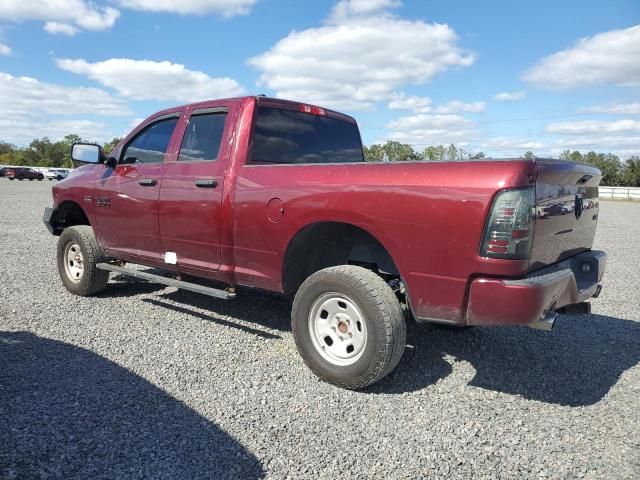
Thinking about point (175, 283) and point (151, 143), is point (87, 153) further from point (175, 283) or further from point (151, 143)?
point (175, 283)

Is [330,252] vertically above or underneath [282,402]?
above

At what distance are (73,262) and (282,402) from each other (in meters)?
3.85

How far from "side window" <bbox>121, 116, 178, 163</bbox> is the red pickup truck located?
0.05 feet

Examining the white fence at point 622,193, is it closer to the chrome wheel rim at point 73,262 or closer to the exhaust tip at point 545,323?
the exhaust tip at point 545,323

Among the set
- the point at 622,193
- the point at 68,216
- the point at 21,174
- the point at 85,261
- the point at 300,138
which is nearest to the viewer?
the point at 300,138

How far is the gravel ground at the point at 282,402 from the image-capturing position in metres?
2.66

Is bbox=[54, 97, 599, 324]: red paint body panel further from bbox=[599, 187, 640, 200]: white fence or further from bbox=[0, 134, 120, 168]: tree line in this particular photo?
bbox=[0, 134, 120, 168]: tree line

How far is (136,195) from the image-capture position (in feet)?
16.3

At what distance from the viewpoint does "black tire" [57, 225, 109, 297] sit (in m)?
5.66

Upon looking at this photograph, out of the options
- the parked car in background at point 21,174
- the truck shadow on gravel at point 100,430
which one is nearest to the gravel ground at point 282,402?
the truck shadow on gravel at point 100,430

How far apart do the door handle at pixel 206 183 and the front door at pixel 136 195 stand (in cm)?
60

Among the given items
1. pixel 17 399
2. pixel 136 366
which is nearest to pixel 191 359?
pixel 136 366

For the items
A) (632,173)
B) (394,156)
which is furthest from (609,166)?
(394,156)

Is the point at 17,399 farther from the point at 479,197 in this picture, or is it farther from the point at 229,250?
the point at 479,197
